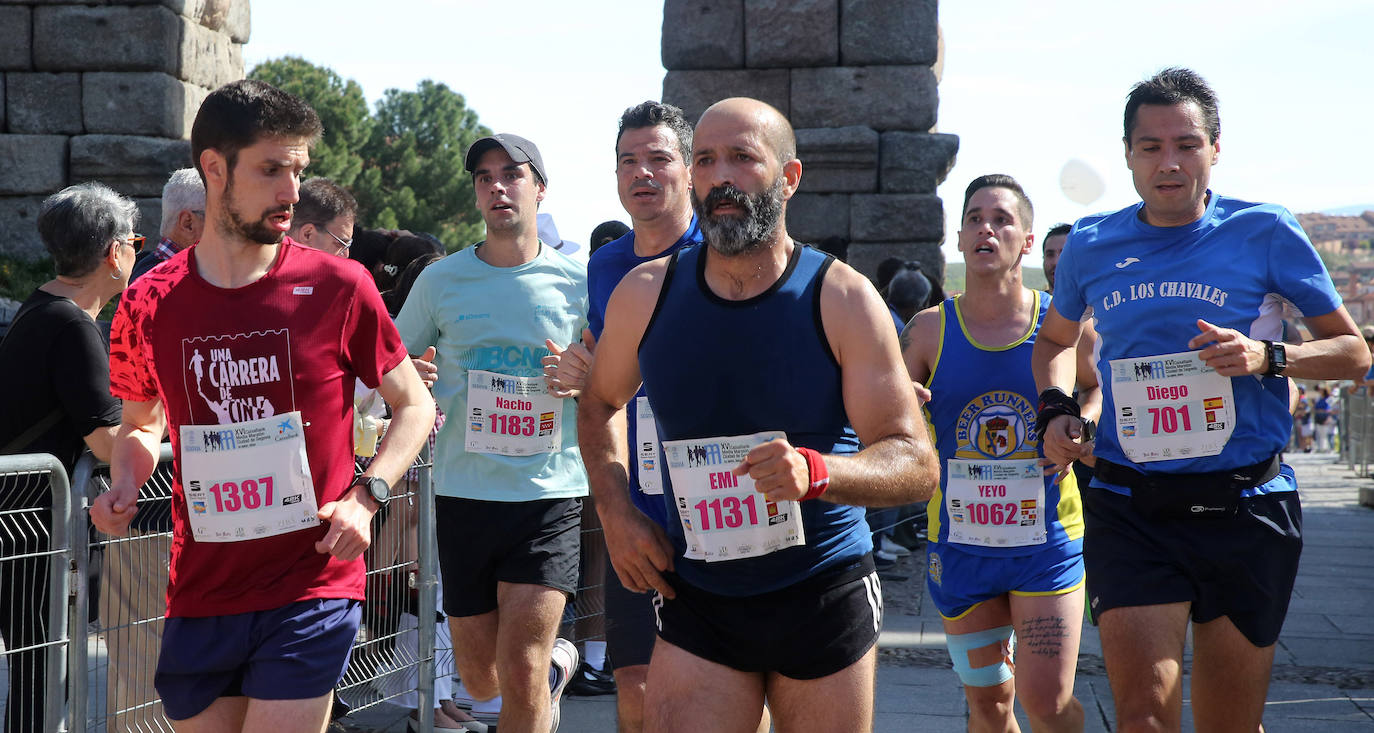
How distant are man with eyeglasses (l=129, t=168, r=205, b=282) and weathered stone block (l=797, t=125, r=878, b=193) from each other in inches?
217

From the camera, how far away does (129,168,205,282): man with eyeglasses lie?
4676mm

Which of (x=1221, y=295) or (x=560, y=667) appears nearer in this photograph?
(x=1221, y=295)

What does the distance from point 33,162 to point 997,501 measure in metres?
8.53

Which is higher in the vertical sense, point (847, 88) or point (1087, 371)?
point (847, 88)

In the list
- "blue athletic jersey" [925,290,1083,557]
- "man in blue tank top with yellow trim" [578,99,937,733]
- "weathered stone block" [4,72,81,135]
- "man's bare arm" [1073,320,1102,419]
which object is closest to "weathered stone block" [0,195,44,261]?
"weathered stone block" [4,72,81,135]

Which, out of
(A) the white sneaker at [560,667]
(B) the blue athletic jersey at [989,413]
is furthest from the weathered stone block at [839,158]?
(A) the white sneaker at [560,667]

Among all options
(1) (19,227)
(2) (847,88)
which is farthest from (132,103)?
(2) (847,88)

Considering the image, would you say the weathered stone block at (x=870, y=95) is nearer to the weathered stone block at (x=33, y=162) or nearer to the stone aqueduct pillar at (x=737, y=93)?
the stone aqueduct pillar at (x=737, y=93)

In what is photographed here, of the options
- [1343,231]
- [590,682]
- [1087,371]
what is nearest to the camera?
[1087,371]

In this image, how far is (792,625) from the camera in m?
2.79

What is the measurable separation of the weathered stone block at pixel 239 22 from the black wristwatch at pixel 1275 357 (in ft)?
30.6

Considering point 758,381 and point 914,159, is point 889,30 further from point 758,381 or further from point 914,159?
point 758,381

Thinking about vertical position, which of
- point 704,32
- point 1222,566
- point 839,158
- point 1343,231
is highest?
point 1343,231

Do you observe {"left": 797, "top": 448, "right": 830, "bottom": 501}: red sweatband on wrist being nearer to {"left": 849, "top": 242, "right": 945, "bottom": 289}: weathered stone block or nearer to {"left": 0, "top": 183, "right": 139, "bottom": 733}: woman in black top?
{"left": 0, "top": 183, "right": 139, "bottom": 733}: woman in black top
